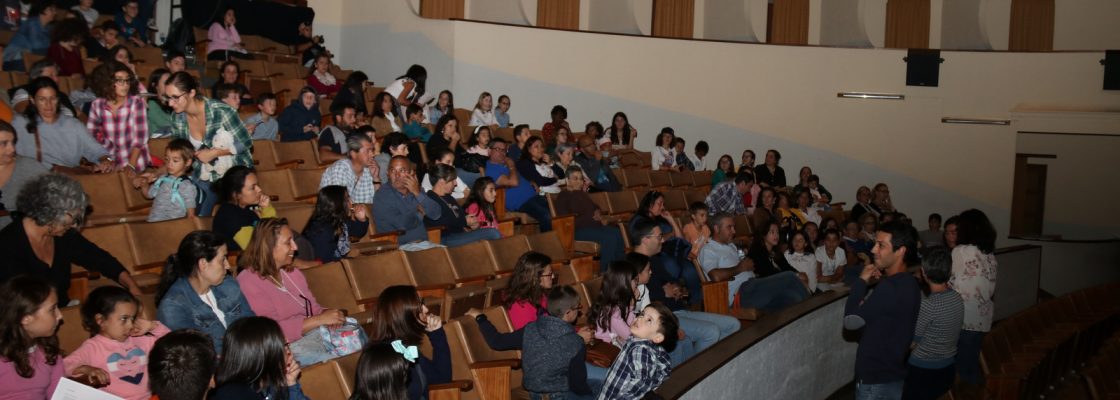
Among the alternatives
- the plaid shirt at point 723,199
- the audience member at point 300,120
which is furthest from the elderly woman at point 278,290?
the plaid shirt at point 723,199

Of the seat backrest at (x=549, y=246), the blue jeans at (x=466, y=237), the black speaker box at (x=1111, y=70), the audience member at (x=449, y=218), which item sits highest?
the black speaker box at (x=1111, y=70)

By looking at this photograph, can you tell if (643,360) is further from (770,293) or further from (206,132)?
(770,293)

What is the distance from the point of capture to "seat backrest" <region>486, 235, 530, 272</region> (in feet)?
17.9

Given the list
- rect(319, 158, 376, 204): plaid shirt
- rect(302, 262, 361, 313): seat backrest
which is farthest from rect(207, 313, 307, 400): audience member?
rect(319, 158, 376, 204): plaid shirt

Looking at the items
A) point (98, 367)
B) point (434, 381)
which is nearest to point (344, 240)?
point (434, 381)

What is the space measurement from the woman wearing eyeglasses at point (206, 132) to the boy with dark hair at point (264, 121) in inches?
66.0

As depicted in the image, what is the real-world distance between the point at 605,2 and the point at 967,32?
4376 millimetres

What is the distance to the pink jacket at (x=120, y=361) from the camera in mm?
3031

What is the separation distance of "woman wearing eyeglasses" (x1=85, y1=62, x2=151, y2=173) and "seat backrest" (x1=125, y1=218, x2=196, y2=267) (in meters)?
0.98

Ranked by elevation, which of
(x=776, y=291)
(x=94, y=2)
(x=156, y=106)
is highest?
(x=94, y=2)

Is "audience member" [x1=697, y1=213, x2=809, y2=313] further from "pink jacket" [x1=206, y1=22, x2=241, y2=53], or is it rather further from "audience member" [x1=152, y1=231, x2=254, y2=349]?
"pink jacket" [x1=206, y1=22, x2=241, y2=53]

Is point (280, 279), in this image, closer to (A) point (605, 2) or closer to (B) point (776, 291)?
(B) point (776, 291)

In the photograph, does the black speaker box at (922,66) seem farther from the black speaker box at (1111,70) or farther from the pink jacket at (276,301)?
the pink jacket at (276,301)

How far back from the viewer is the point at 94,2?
895cm
